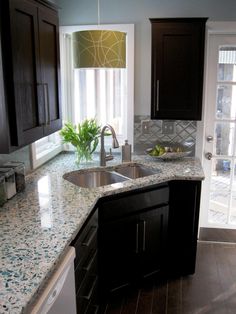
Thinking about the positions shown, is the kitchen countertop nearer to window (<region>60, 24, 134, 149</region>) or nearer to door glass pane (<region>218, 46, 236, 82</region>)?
window (<region>60, 24, 134, 149</region>)

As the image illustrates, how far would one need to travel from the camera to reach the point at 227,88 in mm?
3170

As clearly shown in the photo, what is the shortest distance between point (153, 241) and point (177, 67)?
147 centimetres

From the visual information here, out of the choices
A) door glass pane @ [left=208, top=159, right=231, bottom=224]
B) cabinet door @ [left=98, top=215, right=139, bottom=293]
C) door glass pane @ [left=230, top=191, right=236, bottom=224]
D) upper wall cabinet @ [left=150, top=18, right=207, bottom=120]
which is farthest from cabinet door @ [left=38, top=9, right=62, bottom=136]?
door glass pane @ [left=230, top=191, right=236, bottom=224]

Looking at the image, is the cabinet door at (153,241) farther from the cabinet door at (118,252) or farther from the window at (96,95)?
the window at (96,95)

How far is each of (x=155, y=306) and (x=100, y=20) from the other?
2474mm

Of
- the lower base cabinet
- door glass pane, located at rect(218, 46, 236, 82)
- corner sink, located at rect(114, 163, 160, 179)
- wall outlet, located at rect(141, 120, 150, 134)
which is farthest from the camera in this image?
wall outlet, located at rect(141, 120, 150, 134)

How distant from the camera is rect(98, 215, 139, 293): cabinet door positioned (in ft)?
7.33

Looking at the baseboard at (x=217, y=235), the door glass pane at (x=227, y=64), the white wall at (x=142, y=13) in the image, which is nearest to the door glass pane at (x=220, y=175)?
the baseboard at (x=217, y=235)

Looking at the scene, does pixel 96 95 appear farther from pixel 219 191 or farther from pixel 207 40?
pixel 219 191

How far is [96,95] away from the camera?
3.30 metres

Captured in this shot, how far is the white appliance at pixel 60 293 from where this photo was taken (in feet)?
3.86

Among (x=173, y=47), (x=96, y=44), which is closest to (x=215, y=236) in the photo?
(x=173, y=47)

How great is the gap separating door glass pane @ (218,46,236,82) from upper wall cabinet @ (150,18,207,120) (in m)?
0.42

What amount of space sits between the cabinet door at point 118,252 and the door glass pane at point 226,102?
5.00 ft
